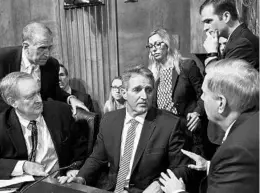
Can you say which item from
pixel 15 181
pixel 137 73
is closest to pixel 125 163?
pixel 137 73

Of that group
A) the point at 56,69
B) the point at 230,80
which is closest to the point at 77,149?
the point at 56,69

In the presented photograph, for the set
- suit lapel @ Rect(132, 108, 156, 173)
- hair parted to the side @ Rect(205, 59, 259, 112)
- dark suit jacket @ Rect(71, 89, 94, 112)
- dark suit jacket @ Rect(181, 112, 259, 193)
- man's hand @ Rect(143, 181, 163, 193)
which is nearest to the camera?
dark suit jacket @ Rect(181, 112, 259, 193)

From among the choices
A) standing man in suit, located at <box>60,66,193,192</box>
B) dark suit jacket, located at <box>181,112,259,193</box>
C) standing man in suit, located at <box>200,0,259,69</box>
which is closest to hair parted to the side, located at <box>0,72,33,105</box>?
standing man in suit, located at <box>60,66,193,192</box>

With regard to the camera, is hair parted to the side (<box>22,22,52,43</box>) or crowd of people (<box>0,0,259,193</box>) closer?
crowd of people (<box>0,0,259,193</box>)

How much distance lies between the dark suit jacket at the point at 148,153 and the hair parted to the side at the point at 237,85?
930 millimetres

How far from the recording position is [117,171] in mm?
2871

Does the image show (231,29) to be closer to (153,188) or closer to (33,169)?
(153,188)

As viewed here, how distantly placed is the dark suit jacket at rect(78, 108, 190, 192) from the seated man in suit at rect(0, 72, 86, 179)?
318mm

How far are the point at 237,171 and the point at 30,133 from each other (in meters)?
1.84

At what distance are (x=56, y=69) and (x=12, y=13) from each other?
92.8 inches

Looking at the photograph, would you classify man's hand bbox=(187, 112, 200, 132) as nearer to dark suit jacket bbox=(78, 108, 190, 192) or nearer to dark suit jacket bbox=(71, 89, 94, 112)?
dark suit jacket bbox=(78, 108, 190, 192)

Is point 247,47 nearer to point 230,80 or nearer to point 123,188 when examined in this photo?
point 230,80

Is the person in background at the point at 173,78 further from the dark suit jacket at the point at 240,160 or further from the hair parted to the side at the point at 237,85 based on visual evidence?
the dark suit jacket at the point at 240,160

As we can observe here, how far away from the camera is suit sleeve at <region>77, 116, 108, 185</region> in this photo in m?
2.91
